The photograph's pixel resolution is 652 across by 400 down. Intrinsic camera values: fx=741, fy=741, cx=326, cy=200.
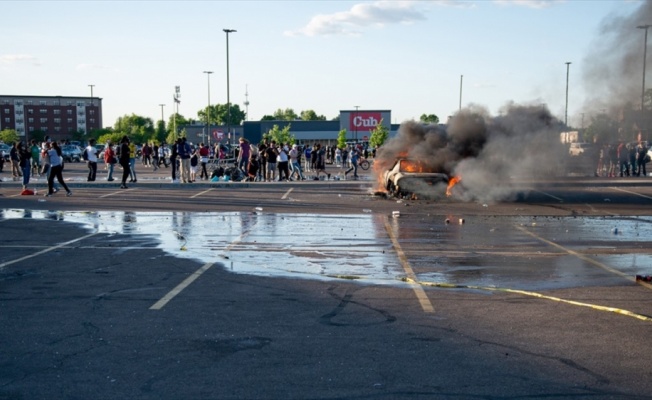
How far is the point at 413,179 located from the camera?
24156 millimetres

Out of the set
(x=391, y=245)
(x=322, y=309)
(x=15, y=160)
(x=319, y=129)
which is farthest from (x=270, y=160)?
(x=319, y=129)

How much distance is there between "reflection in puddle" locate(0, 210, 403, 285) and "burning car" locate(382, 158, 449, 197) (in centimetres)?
530

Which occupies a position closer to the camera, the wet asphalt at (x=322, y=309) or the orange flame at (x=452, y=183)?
the wet asphalt at (x=322, y=309)

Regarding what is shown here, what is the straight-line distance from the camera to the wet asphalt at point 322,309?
18.9 ft

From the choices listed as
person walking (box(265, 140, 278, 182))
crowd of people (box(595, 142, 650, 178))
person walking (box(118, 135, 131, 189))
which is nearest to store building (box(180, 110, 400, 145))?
crowd of people (box(595, 142, 650, 178))

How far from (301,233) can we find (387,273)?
199 inches

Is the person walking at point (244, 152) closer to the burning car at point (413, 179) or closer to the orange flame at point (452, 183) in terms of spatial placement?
the burning car at point (413, 179)

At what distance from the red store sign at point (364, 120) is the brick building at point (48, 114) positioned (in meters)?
55.0

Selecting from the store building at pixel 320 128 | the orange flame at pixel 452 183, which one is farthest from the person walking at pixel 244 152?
the store building at pixel 320 128

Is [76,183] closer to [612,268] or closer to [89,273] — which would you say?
[89,273]

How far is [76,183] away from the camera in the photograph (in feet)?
101

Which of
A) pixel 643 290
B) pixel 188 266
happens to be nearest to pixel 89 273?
pixel 188 266

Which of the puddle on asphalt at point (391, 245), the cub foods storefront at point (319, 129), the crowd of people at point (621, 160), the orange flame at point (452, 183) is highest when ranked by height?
the cub foods storefront at point (319, 129)

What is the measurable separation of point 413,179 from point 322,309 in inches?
641
